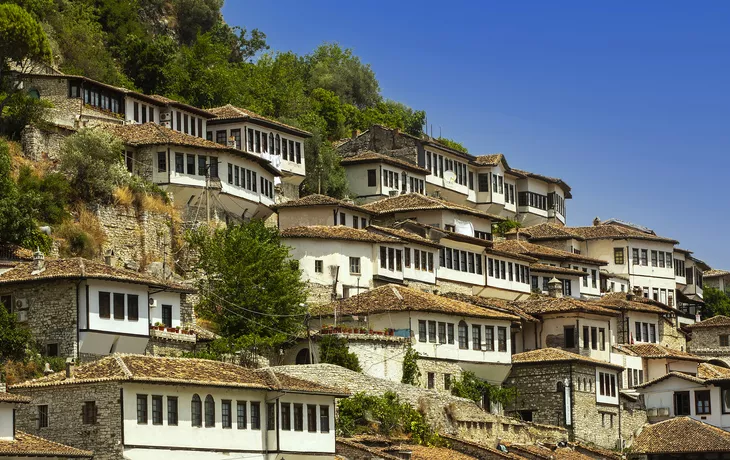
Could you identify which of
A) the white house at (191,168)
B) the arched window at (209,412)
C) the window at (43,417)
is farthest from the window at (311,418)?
the white house at (191,168)

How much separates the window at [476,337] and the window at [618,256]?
104ft

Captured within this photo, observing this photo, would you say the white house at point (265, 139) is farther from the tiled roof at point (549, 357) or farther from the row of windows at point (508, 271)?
the tiled roof at point (549, 357)

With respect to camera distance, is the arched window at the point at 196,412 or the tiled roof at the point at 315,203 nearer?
the arched window at the point at 196,412

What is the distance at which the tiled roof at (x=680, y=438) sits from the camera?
65.6 meters

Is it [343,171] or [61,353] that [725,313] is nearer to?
[343,171]

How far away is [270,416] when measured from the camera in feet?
159

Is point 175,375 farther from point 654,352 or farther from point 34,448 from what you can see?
point 654,352

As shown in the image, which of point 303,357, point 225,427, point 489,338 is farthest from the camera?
point 489,338

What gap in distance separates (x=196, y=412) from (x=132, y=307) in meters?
6.70

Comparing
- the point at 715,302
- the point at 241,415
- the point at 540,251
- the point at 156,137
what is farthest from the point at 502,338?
the point at 715,302

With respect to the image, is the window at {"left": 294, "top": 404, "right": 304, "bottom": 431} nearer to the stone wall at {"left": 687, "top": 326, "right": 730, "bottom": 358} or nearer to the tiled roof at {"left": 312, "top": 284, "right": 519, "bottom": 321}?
the tiled roof at {"left": 312, "top": 284, "right": 519, "bottom": 321}

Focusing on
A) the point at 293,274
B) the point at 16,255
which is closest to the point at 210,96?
the point at 293,274

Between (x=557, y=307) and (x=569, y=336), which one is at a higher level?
(x=557, y=307)

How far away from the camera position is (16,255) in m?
54.7
